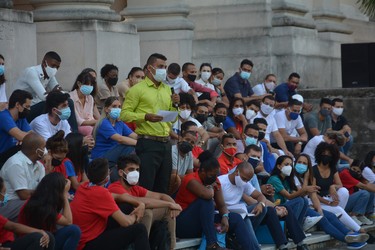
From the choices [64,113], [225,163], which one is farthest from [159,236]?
[225,163]

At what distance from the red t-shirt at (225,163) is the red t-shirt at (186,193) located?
3.77 feet

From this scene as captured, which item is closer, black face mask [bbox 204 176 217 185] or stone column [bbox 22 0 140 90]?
black face mask [bbox 204 176 217 185]

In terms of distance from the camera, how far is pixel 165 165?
14.4 metres

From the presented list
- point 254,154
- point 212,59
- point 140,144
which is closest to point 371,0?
point 254,154

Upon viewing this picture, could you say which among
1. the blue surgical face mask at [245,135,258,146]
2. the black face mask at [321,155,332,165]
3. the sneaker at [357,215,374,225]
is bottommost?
the sneaker at [357,215,374,225]

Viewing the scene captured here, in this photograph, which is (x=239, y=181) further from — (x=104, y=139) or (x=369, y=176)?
(x=369, y=176)

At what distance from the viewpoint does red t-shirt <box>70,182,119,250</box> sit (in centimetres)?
1283

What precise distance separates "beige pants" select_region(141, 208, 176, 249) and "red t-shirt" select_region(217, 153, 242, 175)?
224cm

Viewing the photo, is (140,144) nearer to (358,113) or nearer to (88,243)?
(88,243)

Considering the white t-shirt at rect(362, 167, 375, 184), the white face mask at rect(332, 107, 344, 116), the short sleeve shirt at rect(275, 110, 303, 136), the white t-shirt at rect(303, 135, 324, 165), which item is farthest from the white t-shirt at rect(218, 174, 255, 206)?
the white face mask at rect(332, 107, 344, 116)

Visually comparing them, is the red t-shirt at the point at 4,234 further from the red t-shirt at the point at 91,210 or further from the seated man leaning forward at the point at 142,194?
the seated man leaning forward at the point at 142,194

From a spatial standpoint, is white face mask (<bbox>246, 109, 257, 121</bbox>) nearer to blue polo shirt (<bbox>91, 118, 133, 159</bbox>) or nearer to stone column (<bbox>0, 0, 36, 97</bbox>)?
stone column (<bbox>0, 0, 36, 97</bbox>)

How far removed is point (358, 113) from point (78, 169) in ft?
29.5

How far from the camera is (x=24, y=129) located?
13.8 meters
